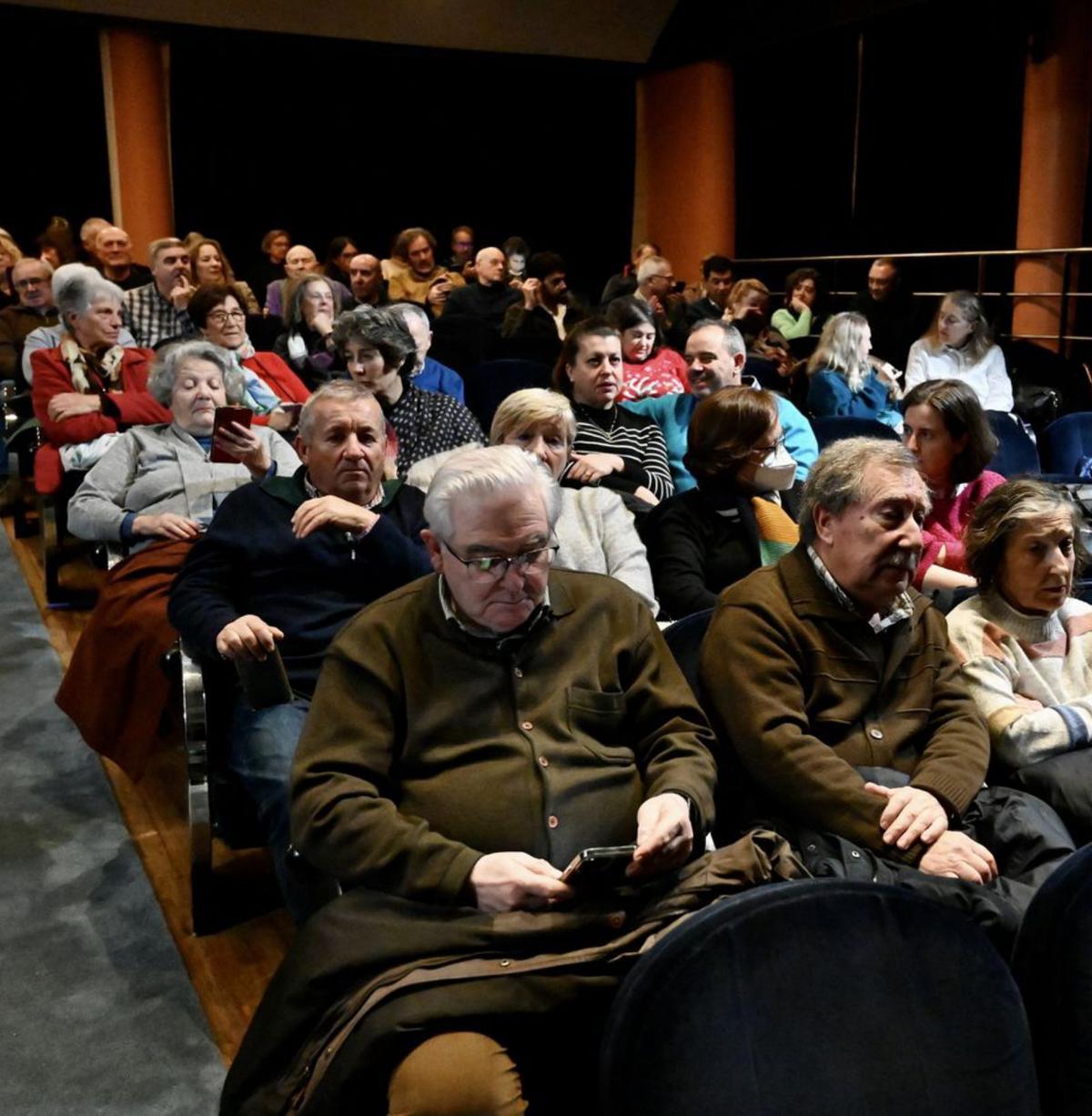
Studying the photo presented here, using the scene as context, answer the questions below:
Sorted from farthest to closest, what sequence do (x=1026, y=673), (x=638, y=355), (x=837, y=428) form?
(x=638, y=355) → (x=837, y=428) → (x=1026, y=673)

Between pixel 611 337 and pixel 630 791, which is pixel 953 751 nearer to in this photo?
pixel 630 791

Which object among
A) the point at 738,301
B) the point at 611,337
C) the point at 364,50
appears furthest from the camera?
the point at 364,50

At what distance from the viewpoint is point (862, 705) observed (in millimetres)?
1755

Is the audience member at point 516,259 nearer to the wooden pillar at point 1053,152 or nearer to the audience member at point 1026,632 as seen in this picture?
the wooden pillar at point 1053,152

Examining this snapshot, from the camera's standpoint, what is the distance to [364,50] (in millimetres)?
9445

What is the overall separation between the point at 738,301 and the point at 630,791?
5.05m

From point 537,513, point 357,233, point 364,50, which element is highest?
point 364,50

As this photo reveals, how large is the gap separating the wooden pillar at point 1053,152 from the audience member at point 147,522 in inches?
224

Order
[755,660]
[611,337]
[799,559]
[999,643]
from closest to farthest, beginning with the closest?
[755,660] < [799,559] < [999,643] < [611,337]

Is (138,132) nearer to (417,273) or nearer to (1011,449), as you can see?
(417,273)

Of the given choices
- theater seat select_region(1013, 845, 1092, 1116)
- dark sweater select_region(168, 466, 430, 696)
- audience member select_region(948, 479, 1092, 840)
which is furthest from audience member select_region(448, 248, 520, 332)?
theater seat select_region(1013, 845, 1092, 1116)

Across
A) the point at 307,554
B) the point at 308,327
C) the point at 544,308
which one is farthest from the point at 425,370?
the point at 307,554

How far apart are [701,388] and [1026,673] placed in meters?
1.82

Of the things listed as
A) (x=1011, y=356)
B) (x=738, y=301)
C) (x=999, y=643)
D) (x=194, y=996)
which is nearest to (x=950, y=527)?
(x=999, y=643)
